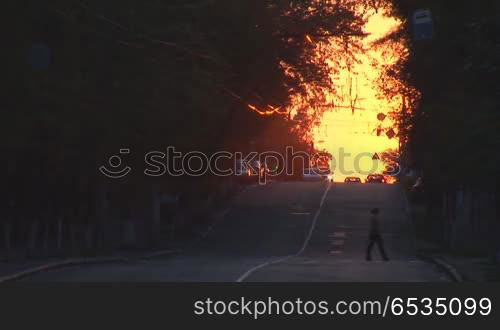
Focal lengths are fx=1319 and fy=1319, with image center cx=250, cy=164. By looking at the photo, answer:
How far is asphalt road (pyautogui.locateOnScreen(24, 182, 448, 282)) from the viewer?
30891 mm

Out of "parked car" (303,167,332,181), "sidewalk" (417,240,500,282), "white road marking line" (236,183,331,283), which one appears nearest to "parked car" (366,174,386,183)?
"parked car" (303,167,332,181)

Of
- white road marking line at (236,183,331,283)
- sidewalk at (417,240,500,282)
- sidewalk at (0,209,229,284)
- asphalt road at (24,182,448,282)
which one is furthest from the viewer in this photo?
asphalt road at (24,182,448,282)

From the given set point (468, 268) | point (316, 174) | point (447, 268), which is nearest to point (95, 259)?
point (447, 268)

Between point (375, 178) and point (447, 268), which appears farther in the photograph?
point (375, 178)

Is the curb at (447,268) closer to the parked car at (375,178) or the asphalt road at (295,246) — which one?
the asphalt road at (295,246)

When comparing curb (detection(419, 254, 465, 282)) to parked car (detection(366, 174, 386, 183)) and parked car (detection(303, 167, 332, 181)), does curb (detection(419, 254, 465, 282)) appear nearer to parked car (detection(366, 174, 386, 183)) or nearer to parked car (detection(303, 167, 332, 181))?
parked car (detection(303, 167, 332, 181))

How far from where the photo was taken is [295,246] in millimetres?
58969

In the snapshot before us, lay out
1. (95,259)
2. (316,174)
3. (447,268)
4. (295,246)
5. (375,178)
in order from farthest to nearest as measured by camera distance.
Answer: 1. (375,178)
2. (316,174)
3. (295,246)
4. (95,259)
5. (447,268)

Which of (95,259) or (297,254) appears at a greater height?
(95,259)

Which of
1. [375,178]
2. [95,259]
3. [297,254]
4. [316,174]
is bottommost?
[297,254]

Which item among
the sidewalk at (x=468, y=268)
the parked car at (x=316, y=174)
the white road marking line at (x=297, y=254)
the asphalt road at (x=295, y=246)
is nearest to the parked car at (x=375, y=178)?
the parked car at (x=316, y=174)

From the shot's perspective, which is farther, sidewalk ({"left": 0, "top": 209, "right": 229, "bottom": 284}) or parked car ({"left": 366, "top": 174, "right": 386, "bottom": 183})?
parked car ({"left": 366, "top": 174, "right": 386, "bottom": 183})

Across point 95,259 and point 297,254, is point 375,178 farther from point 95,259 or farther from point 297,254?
point 95,259

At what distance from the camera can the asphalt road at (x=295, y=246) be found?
1216 inches
